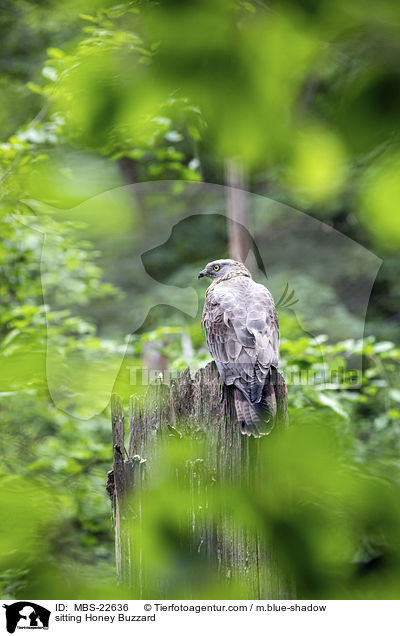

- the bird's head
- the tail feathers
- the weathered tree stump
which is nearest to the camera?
the weathered tree stump

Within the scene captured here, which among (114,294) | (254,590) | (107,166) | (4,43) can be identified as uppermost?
(4,43)

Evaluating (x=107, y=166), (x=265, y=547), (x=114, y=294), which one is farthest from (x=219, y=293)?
(x=114, y=294)

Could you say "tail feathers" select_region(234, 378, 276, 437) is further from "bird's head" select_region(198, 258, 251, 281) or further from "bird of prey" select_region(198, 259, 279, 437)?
"bird's head" select_region(198, 258, 251, 281)

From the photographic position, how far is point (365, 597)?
0.43 meters

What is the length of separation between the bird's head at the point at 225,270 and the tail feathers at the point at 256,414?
60 centimetres

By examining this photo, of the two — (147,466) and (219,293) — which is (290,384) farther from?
(147,466)

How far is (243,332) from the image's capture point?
1.05 m

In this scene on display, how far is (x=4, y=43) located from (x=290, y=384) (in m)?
1.21

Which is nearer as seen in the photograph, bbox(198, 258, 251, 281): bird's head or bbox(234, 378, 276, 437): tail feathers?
bbox(234, 378, 276, 437): tail feathers

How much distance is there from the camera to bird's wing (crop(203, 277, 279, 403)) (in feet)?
2.83
